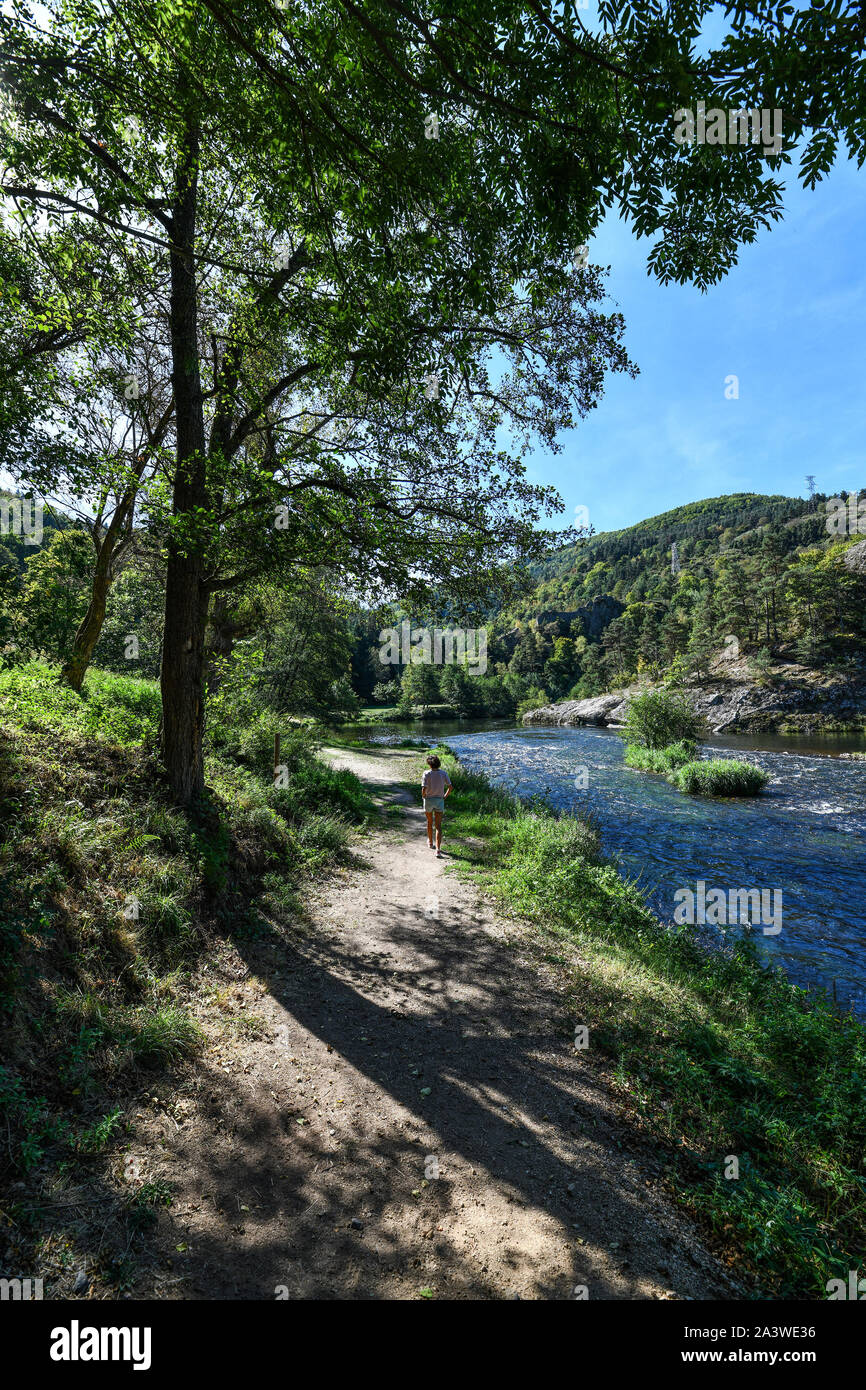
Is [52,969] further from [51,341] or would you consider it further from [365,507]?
[51,341]

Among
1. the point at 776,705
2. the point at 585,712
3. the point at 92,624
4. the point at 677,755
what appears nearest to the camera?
the point at 92,624

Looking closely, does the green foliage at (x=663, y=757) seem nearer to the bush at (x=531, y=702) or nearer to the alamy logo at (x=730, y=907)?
the alamy logo at (x=730, y=907)

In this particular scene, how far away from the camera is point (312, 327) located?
15.7 feet

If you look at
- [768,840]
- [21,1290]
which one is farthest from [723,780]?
[21,1290]

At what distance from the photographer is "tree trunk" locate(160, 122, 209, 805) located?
6477mm

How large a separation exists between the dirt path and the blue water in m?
5.64

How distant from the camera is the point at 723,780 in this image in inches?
841

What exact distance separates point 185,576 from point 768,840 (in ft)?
55.5

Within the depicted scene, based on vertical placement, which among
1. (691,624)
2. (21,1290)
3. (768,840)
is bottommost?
(768,840)

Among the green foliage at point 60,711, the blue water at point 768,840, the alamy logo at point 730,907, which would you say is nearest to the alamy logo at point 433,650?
the blue water at point 768,840

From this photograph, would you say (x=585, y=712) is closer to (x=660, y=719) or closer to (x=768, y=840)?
(x=660, y=719)

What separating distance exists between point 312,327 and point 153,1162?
21.5 ft
